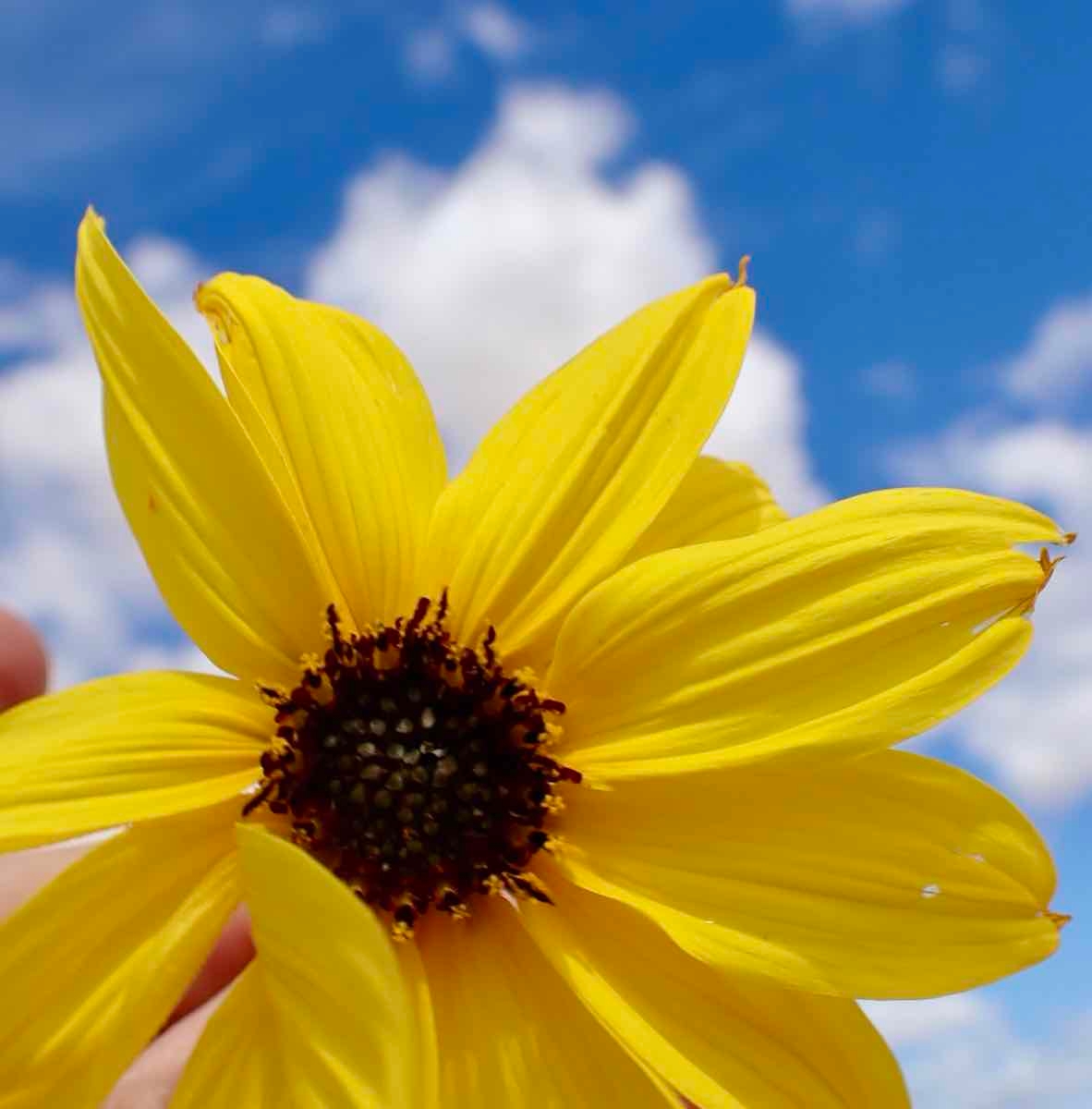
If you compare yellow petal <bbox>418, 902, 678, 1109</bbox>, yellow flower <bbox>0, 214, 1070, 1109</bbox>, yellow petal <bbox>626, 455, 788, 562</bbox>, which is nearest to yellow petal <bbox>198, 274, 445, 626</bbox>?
yellow flower <bbox>0, 214, 1070, 1109</bbox>

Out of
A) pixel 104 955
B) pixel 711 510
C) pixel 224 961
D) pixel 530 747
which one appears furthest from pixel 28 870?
pixel 711 510

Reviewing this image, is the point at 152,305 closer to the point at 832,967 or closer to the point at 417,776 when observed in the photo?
the point at 417,776

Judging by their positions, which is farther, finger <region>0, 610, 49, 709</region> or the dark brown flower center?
finger <region>0, 610, 49, 709</region>

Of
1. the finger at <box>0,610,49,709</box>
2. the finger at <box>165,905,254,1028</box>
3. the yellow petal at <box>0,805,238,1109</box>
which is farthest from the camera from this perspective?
the finger at <box>0,610,49,709</box>

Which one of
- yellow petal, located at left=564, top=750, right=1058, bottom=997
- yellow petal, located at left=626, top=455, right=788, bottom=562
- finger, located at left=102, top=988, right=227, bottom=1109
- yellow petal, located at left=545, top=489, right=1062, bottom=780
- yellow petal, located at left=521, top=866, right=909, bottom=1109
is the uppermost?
yellow petal, located at left=626, top=455, right=788, bottom=562

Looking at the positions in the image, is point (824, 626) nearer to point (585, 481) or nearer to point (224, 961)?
point (585, 481)

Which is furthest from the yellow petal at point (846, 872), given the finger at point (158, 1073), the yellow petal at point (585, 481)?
the finger at point (158, 1073)

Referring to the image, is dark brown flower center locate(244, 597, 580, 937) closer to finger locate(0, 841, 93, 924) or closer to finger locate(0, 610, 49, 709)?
finger locate(0, 841, 93, 924)
